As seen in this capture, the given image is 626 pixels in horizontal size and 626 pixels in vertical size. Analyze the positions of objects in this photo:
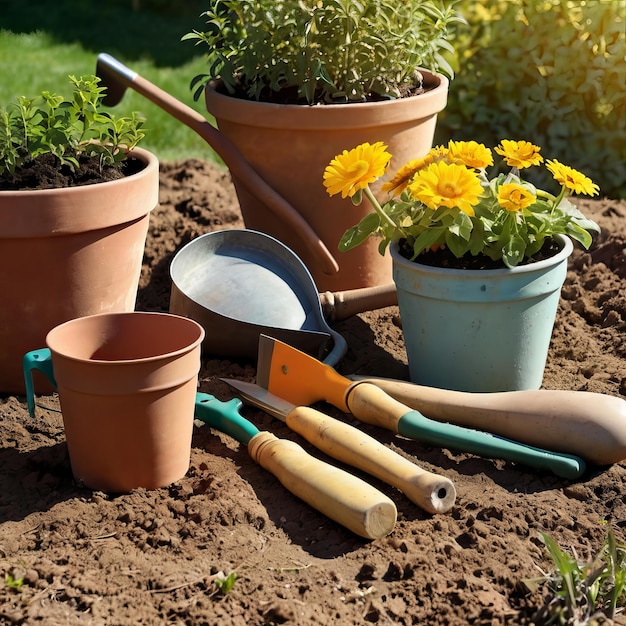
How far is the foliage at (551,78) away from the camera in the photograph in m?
4.14

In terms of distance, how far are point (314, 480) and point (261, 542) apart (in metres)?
0.17

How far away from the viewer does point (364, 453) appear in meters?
2.09

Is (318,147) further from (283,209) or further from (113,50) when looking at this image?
(113,50)

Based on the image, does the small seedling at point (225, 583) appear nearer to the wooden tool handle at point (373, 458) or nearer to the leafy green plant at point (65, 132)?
the wooden tool handle at point (373, 458)

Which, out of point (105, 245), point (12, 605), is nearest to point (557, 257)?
point (105, 245)

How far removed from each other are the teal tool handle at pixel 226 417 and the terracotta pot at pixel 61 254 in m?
0.46

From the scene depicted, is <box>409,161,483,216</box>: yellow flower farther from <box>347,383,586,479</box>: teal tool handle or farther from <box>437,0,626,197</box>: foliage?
<box>437,0,626,197</box>: foliage

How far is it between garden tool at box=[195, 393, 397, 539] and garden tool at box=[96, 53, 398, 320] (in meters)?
0.67

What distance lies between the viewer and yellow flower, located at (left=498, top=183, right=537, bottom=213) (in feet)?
7.48

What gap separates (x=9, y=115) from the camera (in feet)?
8.55

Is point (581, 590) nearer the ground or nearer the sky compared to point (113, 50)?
nearer the sky

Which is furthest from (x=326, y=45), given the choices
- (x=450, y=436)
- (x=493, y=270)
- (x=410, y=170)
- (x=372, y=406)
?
(x=450, y=436)

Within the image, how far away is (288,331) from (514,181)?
A: 29.7 inches

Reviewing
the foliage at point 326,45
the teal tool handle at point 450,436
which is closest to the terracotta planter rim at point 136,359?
the teal tool handle at point 450,436
